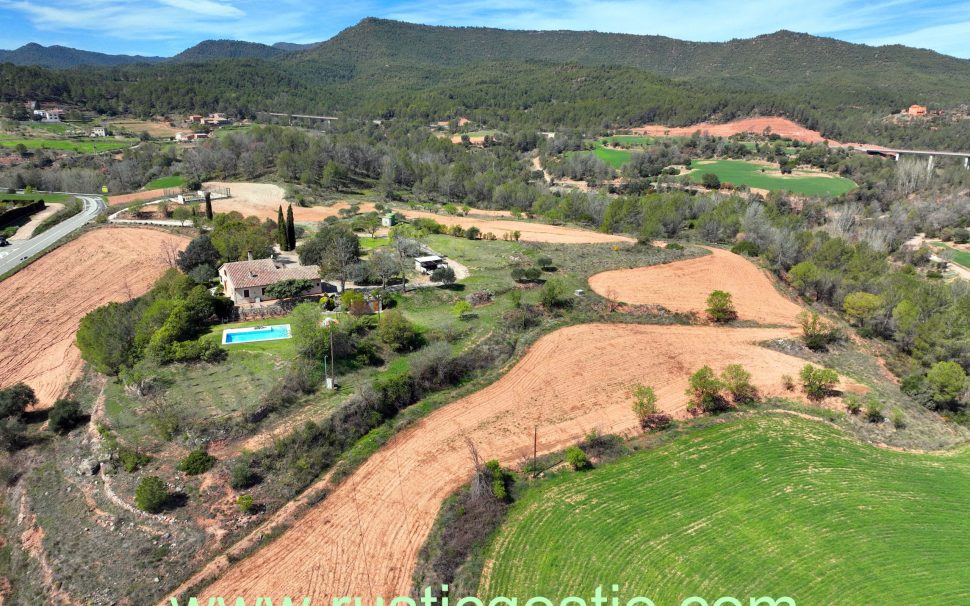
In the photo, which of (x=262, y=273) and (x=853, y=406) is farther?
(x=262, y=273)

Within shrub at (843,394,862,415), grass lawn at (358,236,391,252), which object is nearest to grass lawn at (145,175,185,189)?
grass lawn at (358,236,391,252)

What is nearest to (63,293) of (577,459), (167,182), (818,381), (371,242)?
(371,242)

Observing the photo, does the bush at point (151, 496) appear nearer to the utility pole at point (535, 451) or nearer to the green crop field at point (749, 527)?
the green crop field at point (749, 527)

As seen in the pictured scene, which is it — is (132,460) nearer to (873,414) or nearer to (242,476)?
(242,476)

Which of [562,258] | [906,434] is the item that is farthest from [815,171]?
[906,434]

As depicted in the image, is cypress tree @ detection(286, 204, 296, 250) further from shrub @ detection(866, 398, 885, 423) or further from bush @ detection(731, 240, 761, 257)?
shrub @ detection(866, 398, 885, 423)

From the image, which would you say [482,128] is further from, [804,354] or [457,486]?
[457,486]
